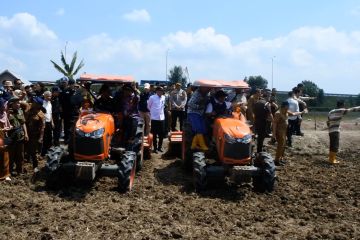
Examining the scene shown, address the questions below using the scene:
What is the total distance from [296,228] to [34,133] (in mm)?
6266

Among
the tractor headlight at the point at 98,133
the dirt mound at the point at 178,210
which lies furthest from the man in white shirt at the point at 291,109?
the tractor headlight at the point at 98,133

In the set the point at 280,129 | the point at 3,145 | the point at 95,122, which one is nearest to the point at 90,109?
the point at 95,122

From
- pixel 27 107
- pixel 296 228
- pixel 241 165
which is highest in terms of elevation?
pixel 27 107

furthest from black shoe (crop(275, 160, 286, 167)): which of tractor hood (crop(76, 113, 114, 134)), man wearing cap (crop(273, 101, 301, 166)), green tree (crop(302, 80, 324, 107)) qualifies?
green tree (crop(302, 80, 324, 107))

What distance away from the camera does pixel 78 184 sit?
30.1 ft

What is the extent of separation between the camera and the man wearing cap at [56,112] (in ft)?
41.2

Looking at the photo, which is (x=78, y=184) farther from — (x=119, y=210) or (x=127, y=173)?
A: (x=119, y=210)

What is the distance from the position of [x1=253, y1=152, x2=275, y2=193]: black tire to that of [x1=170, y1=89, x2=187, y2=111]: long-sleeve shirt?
6.13 m

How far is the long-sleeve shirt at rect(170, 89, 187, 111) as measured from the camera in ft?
49.4

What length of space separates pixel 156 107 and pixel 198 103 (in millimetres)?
3562

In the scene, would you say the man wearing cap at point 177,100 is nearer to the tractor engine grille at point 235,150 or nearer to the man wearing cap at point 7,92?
the man wearing cap at point 7,92

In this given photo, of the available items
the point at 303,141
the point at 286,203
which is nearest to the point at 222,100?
the point at 286,203

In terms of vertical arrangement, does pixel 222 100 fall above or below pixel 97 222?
above

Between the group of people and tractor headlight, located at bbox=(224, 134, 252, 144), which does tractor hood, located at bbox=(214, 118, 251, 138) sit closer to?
tractor headlight, located at bbox=(224, 134, 252, 144)
